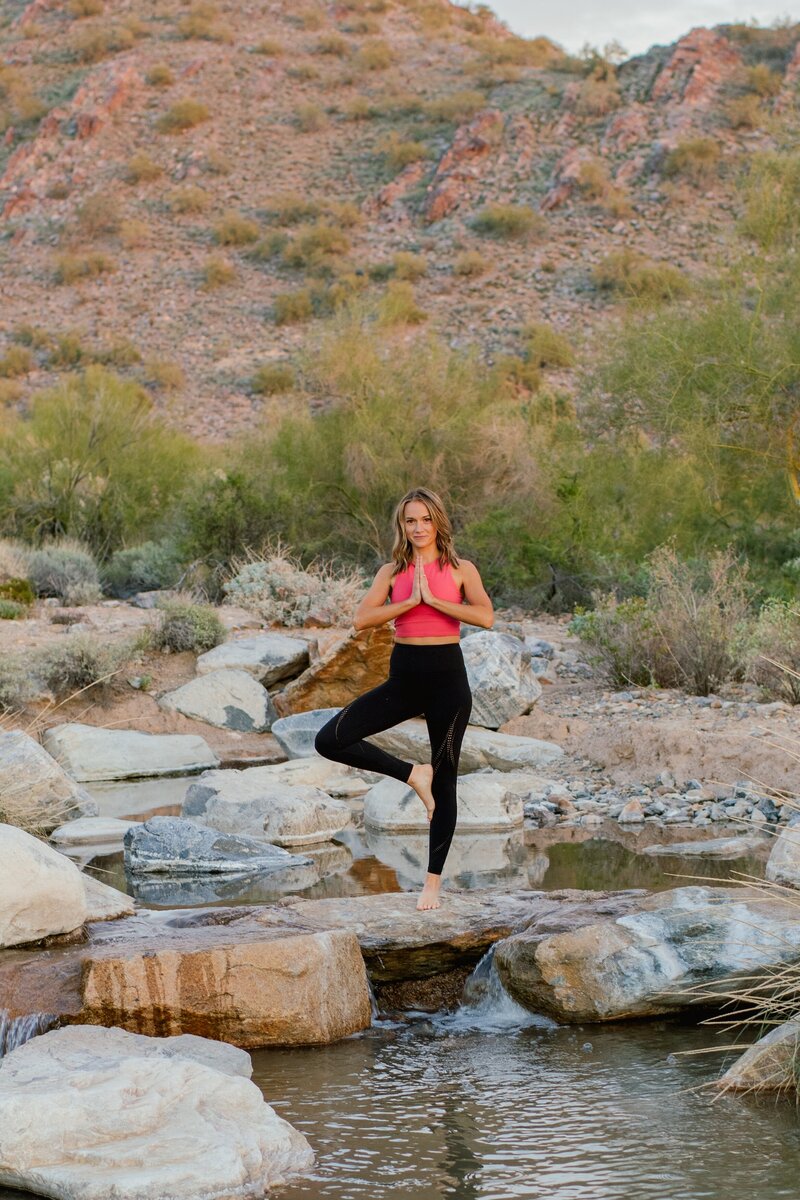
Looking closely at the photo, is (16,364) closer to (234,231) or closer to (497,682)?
(234,231)

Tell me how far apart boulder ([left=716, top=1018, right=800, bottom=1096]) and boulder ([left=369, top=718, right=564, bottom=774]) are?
664 cm

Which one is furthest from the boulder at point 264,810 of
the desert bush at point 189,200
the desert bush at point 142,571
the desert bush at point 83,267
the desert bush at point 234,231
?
the desert bush at point 189,200

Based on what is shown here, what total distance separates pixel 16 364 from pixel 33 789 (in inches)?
1244

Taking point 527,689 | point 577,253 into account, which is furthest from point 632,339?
point 577,253

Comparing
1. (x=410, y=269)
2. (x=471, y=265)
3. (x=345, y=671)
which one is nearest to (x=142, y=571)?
(x=345, y=671)

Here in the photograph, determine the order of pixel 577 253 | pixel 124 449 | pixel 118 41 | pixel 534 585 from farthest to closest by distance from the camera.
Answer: pixel 118 41
pixel 577 253
pixel 124 449
pixel 534 585

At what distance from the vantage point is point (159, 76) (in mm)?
50281

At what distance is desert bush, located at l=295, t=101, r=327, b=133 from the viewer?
48562mm

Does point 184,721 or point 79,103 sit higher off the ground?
point 79,103

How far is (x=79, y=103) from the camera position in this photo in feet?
163

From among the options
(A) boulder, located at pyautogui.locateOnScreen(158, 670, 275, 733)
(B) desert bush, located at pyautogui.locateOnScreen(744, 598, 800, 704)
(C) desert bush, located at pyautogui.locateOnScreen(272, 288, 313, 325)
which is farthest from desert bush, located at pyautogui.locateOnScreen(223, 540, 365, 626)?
(C) desert bush, located at pyautogui.locateOnScreen(272, 288, 313, 325)

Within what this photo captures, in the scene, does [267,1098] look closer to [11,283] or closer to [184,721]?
[184,721]

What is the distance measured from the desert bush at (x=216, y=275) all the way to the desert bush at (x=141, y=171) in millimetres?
6508

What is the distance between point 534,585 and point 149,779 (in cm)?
886
